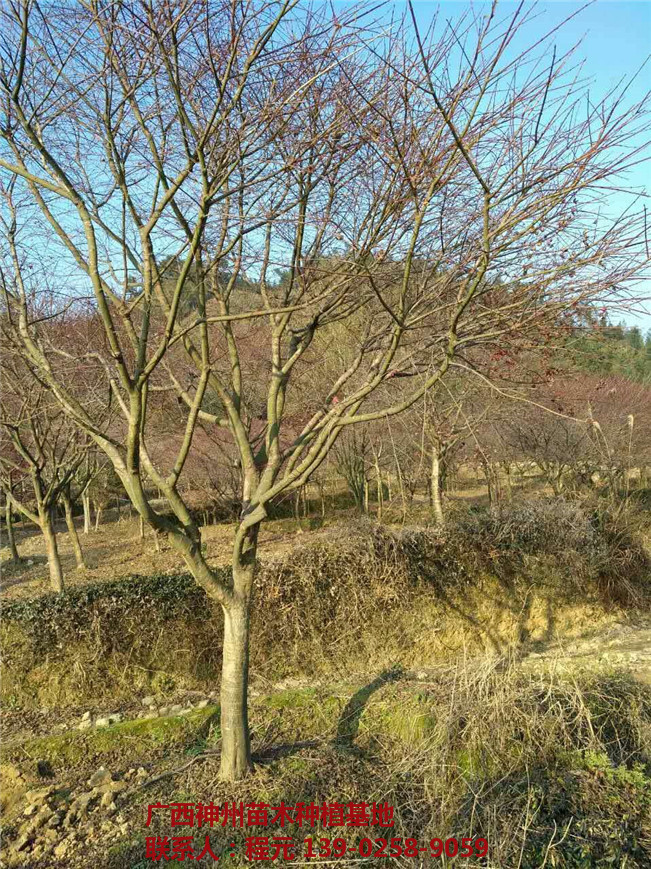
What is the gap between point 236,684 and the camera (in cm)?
329

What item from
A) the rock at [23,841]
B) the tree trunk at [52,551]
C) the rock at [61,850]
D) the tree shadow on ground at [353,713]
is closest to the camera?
the rock at [61,850]

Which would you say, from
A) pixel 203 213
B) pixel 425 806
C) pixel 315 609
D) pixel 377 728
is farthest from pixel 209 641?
pixel 203 213

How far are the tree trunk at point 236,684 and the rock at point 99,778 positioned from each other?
906 mm

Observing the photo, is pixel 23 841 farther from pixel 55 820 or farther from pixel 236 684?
pixel 236 684

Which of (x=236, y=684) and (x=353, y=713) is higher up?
(x=236, y=684)

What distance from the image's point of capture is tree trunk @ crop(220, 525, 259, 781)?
328 centimetres

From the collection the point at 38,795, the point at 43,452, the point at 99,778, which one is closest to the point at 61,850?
the point at 38,795

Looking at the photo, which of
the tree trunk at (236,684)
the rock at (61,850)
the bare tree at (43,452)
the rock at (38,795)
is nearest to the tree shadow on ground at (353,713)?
the tree trunk at (236,684)

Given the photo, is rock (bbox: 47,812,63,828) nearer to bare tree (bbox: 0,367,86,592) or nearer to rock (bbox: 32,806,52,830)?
rock (bbox: 32,806,52,830)

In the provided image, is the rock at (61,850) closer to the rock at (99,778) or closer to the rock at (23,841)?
the rock at (23,841)

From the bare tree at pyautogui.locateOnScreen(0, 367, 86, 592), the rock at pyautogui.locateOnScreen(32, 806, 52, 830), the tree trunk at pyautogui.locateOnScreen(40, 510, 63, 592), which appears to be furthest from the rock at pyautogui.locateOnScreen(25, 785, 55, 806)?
the tree trunk at pyautogui.locateOnScreen(40, 510, 63, 592)

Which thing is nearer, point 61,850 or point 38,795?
point 61,850

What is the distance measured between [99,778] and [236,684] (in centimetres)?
130

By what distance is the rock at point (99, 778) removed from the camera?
3.66 meters
